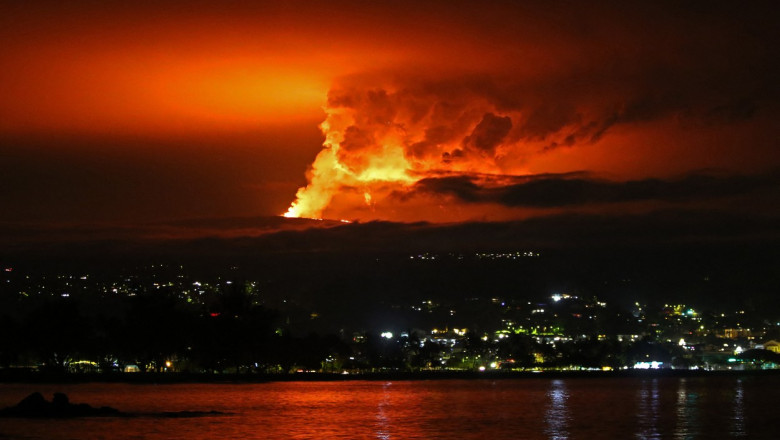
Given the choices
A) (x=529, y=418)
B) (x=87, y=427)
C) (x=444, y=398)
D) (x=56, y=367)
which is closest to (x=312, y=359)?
(x=56, y=367)

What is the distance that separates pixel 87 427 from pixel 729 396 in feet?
213

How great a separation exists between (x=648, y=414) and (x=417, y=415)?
15747mm

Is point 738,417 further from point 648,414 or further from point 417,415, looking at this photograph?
point 417,415

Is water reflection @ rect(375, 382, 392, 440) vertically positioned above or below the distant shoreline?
below

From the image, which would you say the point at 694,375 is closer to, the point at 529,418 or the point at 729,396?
the point at 729,396

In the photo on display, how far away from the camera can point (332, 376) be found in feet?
490

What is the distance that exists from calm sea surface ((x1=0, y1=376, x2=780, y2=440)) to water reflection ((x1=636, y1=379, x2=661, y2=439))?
7cm

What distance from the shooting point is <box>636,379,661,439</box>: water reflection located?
198 ft

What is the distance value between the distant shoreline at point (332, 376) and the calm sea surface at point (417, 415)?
19744 mm

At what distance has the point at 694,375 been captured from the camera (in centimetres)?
17125

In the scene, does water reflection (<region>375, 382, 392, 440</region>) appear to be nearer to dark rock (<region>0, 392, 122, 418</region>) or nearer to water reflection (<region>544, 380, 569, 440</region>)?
water reflection (<region>544, 380, 569, 440</region>)

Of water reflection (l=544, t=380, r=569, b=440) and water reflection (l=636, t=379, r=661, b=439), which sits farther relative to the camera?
water reflection (l=636, t=379, r=661, b=439)

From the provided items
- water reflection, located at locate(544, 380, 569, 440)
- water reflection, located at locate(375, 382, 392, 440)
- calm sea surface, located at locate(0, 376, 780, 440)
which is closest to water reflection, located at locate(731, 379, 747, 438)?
calm sea surface, located at locate(0, 376, 780, 440)

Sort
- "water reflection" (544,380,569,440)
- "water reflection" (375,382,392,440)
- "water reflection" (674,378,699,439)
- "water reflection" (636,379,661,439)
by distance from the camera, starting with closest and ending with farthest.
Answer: "water reflection" (375,382,392,440), "water reflection" (544,380,569,440), "water reflection" (636,379,661,439), "water reflection" (674,378,699,439)
